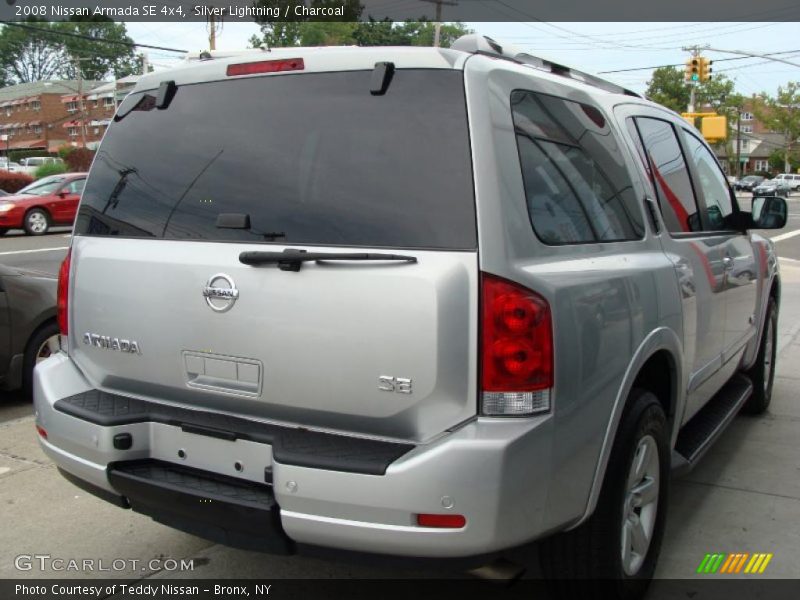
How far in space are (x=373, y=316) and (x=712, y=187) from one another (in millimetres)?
2962

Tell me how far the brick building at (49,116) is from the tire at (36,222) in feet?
207

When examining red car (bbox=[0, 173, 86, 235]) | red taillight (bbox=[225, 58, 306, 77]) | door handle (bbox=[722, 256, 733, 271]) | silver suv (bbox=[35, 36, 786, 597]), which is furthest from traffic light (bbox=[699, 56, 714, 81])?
red taillight (bbox=[225, 58, 306, 77])

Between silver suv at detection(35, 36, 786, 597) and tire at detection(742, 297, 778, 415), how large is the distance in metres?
2.54

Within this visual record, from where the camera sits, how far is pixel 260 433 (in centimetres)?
252

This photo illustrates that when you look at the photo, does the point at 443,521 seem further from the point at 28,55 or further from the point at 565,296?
the point at 28,55

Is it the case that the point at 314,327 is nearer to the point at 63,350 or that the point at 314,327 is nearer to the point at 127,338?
the point at 127,338

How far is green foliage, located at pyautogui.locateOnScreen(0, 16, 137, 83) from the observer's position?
88562 millimetres

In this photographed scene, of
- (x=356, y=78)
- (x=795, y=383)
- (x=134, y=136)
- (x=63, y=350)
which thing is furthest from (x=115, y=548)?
(x=795, y=383)

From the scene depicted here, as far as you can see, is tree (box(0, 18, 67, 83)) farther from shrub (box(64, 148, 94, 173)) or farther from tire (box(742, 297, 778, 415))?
tire (box(742, 297, 778, 415))

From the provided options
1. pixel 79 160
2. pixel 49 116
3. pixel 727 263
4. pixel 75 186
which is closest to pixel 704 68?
pixel 75 186

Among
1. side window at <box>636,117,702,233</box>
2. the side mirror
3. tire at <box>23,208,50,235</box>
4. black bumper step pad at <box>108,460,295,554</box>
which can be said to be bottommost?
tire at <box>23,208,50,235</box>

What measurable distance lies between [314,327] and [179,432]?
646 millimetres

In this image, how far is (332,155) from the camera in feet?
8.43

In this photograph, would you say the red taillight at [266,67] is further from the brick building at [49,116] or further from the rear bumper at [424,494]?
the brick building at [49,116]
